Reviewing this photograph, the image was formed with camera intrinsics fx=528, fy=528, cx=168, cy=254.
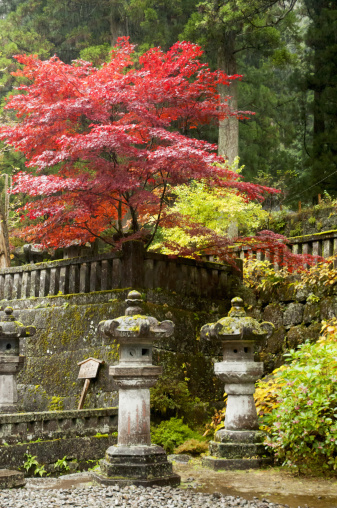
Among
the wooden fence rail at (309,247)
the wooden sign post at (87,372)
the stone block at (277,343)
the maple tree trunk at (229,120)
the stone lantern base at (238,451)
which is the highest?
the maple tree trunk at (229,120)

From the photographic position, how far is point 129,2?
1833 cm

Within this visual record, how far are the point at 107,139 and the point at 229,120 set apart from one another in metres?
7.42

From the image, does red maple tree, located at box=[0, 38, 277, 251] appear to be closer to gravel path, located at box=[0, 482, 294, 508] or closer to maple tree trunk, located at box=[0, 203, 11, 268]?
gravel path, located at box=[0, 482, 294, 508]

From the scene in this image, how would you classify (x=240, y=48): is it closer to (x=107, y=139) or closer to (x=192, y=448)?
(x=107, y=139)

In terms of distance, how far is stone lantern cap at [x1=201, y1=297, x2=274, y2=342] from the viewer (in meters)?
6.32

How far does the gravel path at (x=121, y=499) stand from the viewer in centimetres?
434

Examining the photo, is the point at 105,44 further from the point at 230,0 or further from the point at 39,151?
the point at 39,151

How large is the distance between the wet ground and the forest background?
1026 centimetres

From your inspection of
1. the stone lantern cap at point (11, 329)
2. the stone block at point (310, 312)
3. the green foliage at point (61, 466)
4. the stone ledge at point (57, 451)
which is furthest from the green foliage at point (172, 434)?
the stone block at point (310, 312)

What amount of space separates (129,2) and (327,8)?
6.73m

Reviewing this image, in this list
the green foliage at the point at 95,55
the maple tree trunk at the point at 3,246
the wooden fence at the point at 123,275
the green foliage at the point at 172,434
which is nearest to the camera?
the green foliage at the point at 172,434

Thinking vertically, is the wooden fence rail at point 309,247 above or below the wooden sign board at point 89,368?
above

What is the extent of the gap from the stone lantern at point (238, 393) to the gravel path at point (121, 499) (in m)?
1.18

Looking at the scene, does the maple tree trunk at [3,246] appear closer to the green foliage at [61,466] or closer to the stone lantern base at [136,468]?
the green foliage at [61,466]
